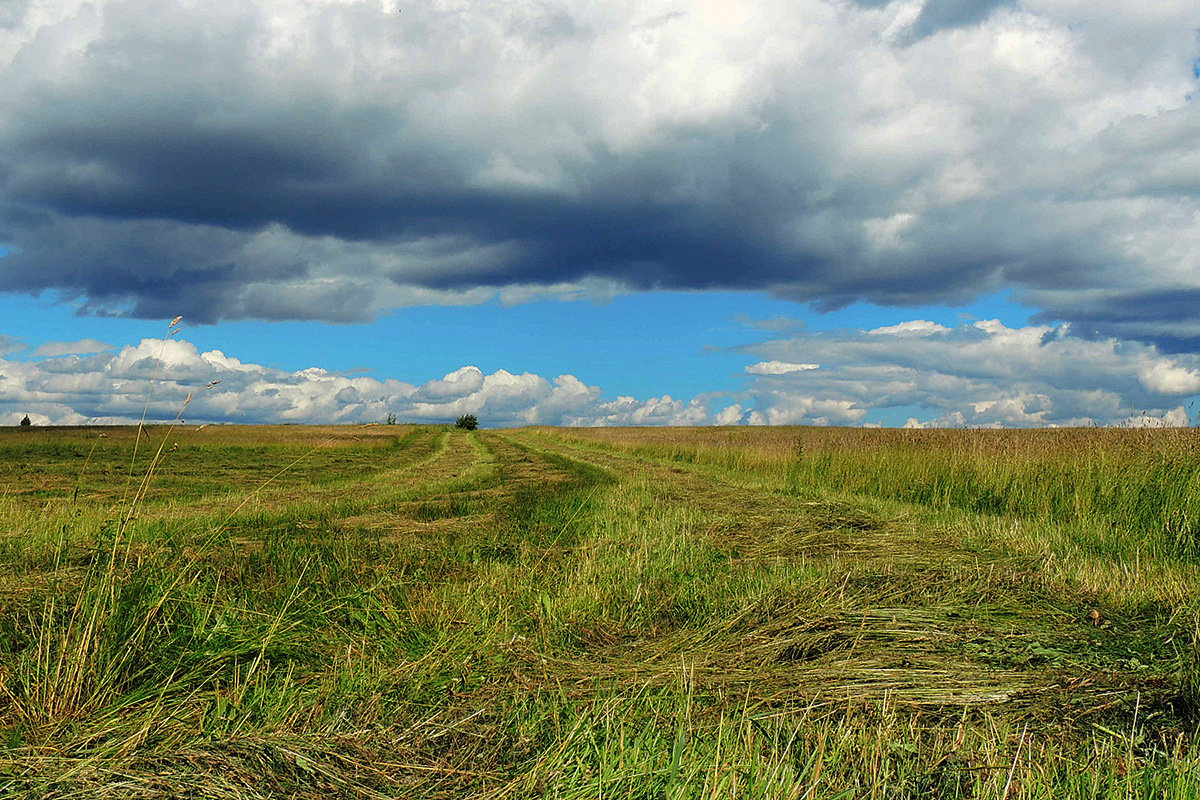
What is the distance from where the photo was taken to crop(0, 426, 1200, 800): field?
2.38m

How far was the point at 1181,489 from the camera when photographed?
8.12 meters

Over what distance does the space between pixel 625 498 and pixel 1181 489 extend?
265 inches

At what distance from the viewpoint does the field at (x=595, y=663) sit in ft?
7.82

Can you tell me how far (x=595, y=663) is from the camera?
358 cm

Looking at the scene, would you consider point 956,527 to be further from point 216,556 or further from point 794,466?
point 794,466

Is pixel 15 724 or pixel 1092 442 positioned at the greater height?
pixel 1092 442

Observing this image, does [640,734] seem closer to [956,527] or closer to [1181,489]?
[956,527]

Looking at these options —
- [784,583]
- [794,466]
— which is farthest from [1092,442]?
[784,583]

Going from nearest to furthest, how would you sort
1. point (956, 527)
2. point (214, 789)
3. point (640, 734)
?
point (214, 789)
point (640, 734)
point (956, 527)

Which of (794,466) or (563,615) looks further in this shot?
(794,466)

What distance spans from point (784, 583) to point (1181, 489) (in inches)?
242

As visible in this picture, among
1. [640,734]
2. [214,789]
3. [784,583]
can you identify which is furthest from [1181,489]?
[214,789]

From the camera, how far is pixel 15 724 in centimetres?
281

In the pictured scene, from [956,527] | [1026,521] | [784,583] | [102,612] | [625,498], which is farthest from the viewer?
[625,498]
